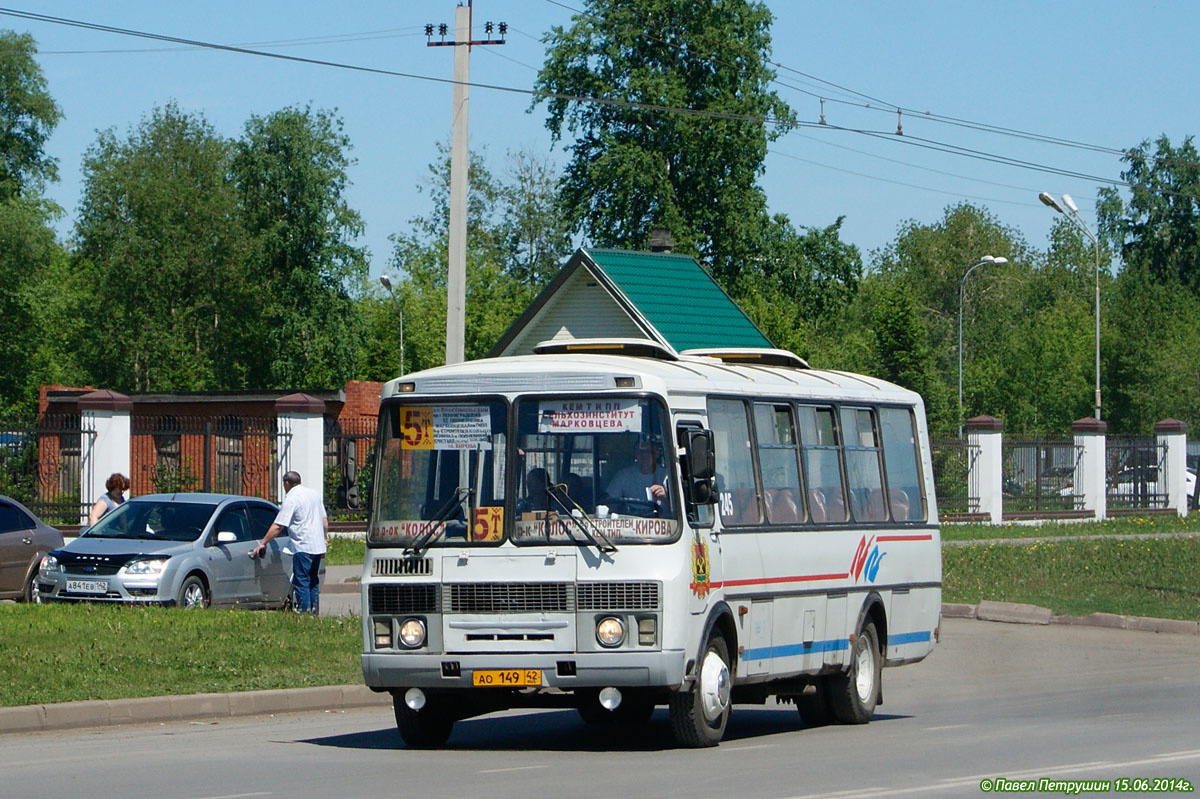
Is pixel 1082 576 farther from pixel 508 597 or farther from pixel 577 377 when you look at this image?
pixel 508 597

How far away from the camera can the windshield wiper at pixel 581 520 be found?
11.4 meters

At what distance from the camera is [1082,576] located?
29.9m

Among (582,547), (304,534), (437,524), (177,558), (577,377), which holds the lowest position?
(177,558)

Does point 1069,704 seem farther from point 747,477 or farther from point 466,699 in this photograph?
point 466,699

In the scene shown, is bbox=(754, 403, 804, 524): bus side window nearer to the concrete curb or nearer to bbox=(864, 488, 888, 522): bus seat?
bbox=(864, 488, 888, 522): bus seat

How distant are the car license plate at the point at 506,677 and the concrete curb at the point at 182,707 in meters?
3.59

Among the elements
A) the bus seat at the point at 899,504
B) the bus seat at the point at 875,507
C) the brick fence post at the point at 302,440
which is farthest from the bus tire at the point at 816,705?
the brick fence post at the point at 302,440

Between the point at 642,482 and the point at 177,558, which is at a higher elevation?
the point at 642,482

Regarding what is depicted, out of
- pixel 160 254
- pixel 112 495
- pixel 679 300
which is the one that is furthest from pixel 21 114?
pixel 112 495

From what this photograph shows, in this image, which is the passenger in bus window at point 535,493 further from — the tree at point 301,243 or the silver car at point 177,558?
the tree at point 301,243

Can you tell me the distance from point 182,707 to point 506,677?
3.79 m

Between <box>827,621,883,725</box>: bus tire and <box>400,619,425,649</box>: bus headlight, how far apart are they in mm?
3948

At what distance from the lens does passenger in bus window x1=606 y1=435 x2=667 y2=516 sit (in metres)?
11.5

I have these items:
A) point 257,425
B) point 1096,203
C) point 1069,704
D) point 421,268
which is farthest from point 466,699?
point 1096,203
